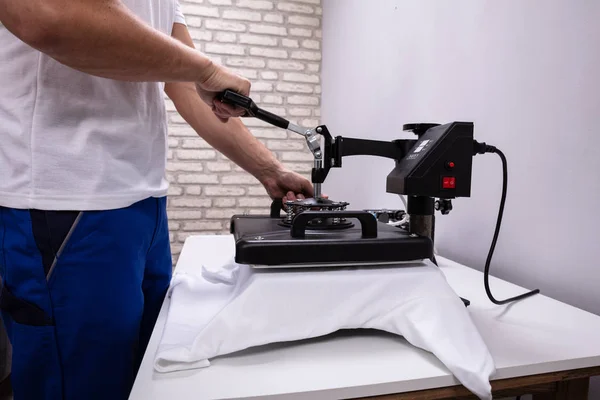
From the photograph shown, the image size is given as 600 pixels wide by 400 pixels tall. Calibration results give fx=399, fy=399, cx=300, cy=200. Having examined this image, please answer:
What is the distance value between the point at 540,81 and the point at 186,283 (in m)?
0.85

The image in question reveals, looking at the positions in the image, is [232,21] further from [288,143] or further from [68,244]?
[68,244]

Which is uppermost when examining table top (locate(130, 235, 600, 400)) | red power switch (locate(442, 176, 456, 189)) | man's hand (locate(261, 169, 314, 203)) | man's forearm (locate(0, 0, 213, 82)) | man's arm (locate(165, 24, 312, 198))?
man's forearm (locate(0, 0, 213, 82))

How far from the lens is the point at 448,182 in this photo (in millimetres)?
628

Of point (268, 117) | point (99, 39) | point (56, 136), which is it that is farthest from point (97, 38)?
point (268, 117)

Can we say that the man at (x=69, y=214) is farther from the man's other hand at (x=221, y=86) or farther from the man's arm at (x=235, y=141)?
the man's arm at (x=235, y=141)

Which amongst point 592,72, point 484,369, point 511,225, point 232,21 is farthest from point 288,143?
point 484,369

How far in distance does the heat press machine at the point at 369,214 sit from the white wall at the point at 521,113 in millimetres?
203

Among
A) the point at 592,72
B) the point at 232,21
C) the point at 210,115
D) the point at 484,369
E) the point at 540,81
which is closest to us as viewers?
the point at 484,369

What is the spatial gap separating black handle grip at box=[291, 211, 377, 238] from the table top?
0.16 m

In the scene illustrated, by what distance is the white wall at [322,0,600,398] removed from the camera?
30.1 inches

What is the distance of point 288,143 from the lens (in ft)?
8.12

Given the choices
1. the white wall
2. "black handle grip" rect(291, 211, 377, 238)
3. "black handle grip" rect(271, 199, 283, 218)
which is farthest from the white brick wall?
"black handle grip" rect(291, 211, 377, 238)

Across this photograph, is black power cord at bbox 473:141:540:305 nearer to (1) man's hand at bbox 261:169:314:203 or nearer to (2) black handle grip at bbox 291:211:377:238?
(2) black handle grip at bbox 291:211:377:238

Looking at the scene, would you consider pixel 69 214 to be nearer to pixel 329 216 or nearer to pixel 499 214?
pixel 329 216
